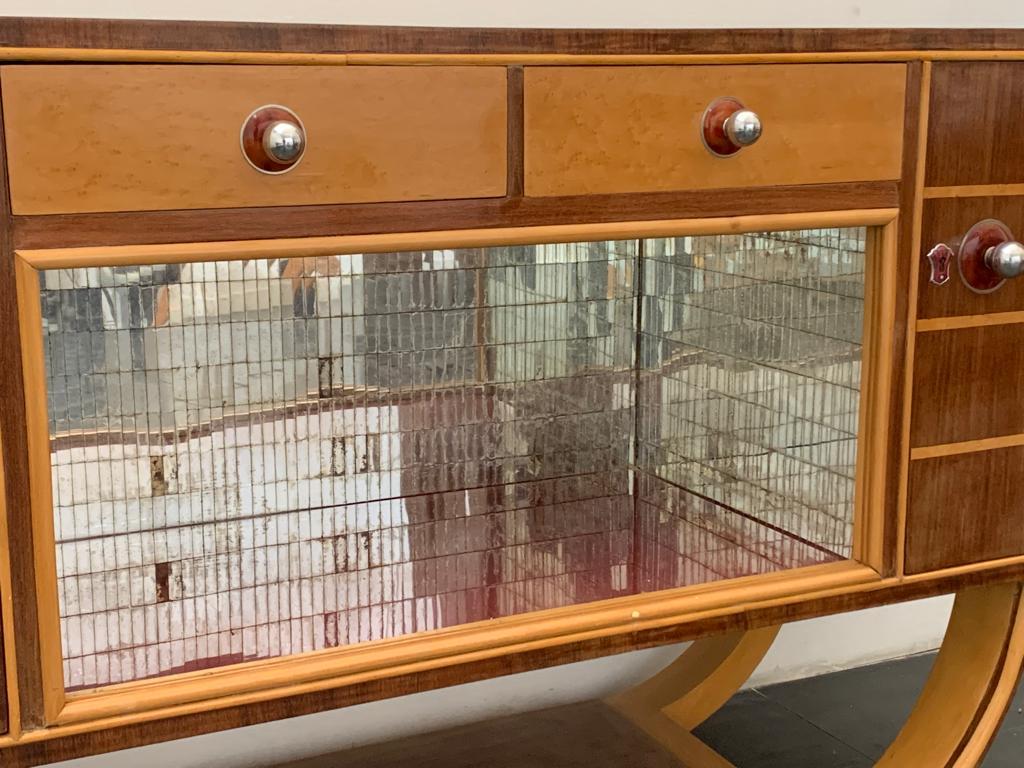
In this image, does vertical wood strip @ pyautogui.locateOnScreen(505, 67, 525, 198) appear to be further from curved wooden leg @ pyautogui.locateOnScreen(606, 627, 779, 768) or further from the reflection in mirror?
curved wooden leg @ pyautogui.locateOnScreen(606, 627, 779, 768)

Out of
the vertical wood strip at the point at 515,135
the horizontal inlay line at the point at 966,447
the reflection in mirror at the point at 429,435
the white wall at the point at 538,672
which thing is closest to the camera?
the vertical wood strip at the point at 515,135

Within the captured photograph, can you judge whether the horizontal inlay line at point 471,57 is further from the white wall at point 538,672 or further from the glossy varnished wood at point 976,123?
the white wall at point 538,672

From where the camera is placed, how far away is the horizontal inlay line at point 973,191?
1385 millimetres

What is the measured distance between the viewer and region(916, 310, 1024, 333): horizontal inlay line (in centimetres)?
141

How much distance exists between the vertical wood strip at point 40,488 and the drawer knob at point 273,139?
0.20 metres

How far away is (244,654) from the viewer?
1.20 metres

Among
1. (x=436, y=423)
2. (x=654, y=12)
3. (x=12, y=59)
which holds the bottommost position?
(x=436, y=423)

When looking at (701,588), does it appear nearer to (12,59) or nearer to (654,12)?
(12,59)

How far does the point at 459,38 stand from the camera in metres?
1.15

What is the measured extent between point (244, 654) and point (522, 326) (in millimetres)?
692

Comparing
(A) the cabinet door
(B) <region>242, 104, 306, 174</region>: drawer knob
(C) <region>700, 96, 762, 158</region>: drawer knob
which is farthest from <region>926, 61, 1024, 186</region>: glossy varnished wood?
(B) <region>242, 104, 306, 174</region>: drawer knob

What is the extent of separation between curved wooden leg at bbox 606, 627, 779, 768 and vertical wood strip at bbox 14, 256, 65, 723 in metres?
1.13

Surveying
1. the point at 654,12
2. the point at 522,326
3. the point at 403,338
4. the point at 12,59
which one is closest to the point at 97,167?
the point at 12,59

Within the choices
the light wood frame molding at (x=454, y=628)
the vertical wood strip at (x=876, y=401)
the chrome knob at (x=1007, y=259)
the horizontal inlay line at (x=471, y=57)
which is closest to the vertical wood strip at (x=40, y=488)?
the light wood frame molding at (x=454, y=628)
